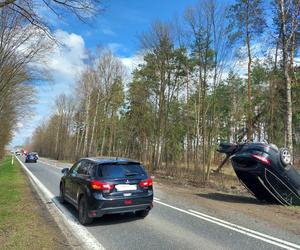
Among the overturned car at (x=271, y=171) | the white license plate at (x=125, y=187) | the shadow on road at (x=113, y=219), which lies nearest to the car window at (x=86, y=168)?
the white license plate at (x=125, y=187)

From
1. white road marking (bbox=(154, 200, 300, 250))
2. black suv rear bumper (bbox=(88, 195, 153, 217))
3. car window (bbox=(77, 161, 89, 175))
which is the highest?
car window (bbox=(77, 161, 89, 175))

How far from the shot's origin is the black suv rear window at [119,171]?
30.3 ft

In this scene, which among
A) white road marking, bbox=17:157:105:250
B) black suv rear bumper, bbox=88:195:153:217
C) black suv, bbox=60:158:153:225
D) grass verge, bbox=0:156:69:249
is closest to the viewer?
grass verge, bbox=0:156:69:249

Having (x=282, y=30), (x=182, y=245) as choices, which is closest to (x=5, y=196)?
(x=182, y=245)

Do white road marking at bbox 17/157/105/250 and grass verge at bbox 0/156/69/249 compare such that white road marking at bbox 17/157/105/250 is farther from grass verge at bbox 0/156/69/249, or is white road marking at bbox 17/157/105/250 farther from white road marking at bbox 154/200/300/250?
white road marking at bbox 154/200/300/250

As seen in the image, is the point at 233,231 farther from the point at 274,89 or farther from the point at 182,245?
the point at 274,89

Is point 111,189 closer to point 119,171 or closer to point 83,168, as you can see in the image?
point 119,171

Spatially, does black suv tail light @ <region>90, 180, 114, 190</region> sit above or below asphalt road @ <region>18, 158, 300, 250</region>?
above

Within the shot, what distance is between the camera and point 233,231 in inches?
313

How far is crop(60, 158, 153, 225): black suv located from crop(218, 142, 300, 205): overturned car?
4067 mm

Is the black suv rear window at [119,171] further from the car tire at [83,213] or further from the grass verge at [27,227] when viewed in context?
the grass verge at [27,227]

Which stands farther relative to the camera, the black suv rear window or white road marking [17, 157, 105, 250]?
→ the black suv rear window

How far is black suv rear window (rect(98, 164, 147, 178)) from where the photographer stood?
9250 millimetres

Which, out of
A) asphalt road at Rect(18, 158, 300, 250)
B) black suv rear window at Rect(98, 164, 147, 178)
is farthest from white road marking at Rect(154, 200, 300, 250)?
black suv rear window at Rect(98, 164, 147, 178)
